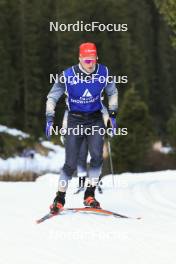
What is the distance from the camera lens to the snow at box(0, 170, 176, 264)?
193 inches

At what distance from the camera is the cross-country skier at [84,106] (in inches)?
277

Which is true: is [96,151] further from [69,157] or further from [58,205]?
[58,205]

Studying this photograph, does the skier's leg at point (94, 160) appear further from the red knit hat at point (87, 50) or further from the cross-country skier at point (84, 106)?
the red knit hat at point (87, 50)

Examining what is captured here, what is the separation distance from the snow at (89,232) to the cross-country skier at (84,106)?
2.00 ft

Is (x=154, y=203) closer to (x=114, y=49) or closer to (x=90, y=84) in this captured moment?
(x=90, y=84)

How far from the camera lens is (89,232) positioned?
593cm

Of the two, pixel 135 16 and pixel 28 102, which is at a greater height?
pixel 135 16

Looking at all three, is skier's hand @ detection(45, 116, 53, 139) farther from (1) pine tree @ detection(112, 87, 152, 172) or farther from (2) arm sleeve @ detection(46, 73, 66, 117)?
(1) pine tree @ detection(112, 87, 152, 172)

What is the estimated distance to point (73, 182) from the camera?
1152cm

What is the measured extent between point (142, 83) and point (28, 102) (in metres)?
17.7

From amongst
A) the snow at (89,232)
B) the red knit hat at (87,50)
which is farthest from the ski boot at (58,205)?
the red knit hat at (87,50)

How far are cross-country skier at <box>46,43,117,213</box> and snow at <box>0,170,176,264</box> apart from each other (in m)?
0.61

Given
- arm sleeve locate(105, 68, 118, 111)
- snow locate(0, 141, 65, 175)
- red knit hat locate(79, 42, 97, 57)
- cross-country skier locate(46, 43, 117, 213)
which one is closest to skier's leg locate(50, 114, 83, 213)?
cross-country skier locate(46, 43, 117, 213)

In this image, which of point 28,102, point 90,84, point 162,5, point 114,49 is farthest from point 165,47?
point 90,84
